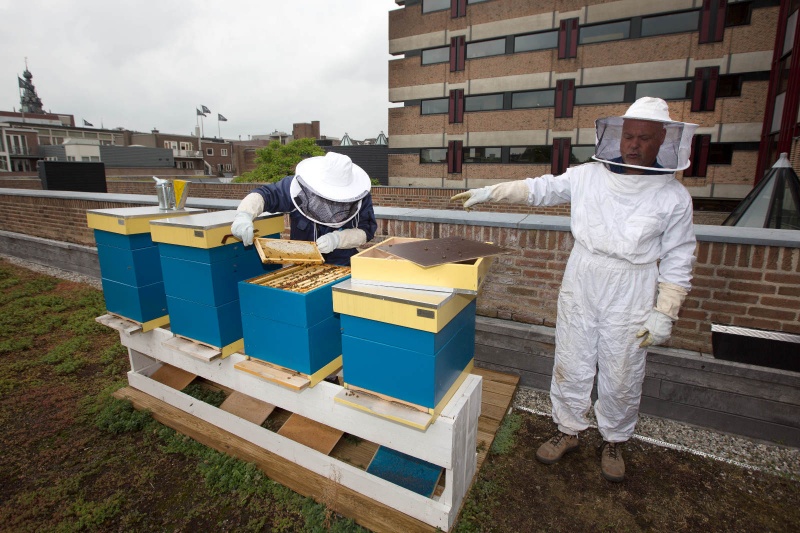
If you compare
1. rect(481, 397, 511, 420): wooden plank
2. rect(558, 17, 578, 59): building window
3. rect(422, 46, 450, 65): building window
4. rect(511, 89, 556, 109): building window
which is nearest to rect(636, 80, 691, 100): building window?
rect(558, 17, 578, 59): building window

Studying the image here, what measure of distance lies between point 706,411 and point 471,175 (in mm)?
17946

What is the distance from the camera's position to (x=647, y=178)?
2170mm

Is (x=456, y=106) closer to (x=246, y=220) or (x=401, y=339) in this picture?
(x=246, y=220)

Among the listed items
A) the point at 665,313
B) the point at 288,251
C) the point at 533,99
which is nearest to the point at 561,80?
the point at 533,99

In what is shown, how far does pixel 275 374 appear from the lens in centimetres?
205

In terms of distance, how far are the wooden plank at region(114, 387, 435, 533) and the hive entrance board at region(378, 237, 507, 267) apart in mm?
1277

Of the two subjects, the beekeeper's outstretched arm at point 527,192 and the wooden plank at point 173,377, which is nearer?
the beekeeper's outstretched arm at point 527,192

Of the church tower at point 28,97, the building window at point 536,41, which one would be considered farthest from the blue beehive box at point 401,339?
the church tower at point 28,97

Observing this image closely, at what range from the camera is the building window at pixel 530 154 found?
18.0 m

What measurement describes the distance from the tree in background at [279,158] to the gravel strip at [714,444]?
753 inches

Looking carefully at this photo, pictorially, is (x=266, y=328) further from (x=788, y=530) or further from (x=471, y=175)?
(x=471, y=175)

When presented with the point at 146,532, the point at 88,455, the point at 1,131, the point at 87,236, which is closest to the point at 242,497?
the point at 146,532

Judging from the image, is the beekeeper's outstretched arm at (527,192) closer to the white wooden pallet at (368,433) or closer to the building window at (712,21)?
the white wooden pallet at (368,433)

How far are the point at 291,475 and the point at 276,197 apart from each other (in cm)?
168
